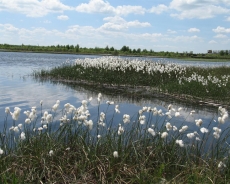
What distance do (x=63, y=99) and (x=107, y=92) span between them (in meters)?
3.76

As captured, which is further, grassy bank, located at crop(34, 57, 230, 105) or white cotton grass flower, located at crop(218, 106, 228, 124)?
grassy bank, located at crop(34, 57, 230, 105)

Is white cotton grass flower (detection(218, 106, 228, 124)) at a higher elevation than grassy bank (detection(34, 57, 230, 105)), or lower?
higher

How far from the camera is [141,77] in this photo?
2267 cm

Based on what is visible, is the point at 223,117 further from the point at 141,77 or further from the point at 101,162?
the point at 141,77

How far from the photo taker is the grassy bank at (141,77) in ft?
60.2

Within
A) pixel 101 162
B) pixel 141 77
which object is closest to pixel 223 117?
pixel 101 162

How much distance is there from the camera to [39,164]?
18.8 feet

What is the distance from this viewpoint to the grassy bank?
18344 mm

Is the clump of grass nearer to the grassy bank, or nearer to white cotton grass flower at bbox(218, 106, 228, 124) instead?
white cotton grass flower at bbox(218, 106, 228, 124)

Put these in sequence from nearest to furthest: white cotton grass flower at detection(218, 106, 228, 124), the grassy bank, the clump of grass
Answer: the clump of grass → white cotton grass flower at detection(218, 106, 228, 124) → the grassy bank

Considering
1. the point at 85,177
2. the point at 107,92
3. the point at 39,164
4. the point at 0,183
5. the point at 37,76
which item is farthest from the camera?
the point at 37,76

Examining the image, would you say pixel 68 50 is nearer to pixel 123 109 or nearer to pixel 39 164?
pixel 123 109

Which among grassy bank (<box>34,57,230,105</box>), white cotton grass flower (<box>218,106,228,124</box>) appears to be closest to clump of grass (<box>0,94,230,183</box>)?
white cotton grass flower (<box>218,106,228,124</box>)

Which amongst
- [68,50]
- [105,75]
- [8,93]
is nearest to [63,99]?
[8,93]
